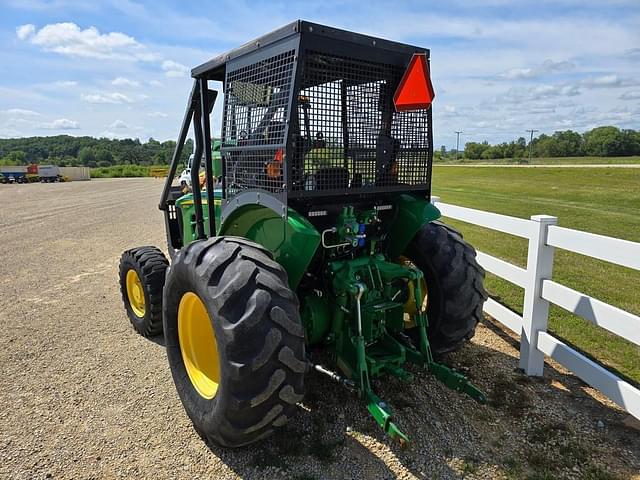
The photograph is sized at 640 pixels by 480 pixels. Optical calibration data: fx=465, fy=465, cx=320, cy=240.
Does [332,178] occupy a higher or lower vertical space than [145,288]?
higher

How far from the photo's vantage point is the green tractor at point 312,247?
260 centimetres

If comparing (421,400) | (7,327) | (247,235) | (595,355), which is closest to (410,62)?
(247,235)

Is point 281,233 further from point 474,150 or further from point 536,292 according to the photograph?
point 474,150

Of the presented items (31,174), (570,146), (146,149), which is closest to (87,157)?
(146,149)

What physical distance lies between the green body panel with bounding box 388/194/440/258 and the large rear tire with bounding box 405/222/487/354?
0.26m

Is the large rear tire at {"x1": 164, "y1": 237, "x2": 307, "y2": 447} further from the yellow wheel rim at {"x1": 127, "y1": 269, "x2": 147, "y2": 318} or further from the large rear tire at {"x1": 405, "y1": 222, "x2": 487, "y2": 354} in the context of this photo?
the yellow wheel rim at {"x1": 127, "y1": 269, "x2": 147, "y2": 318}

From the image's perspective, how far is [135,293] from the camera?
200 inches

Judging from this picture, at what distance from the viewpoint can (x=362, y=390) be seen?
2.90m

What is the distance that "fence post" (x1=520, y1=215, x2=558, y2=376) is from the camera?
390cm

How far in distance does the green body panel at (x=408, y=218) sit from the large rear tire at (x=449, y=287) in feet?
0.84

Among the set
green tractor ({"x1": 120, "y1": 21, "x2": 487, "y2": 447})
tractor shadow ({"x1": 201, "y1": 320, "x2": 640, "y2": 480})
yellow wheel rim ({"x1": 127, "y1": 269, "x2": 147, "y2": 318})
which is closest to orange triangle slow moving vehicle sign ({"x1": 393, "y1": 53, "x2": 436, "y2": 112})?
green tractor ({"x1": 120, "y1": 21, "x2": 487, "y2": 447})

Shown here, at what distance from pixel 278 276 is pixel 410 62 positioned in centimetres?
174

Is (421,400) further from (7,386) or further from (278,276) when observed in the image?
(7,386)

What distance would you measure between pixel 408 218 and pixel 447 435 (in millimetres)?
1578
